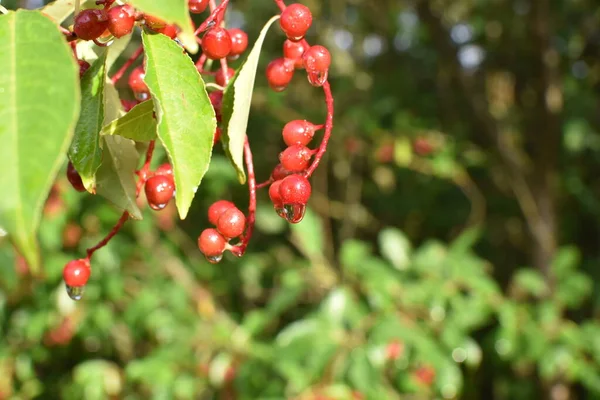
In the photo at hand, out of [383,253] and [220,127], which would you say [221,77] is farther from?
[383,253]

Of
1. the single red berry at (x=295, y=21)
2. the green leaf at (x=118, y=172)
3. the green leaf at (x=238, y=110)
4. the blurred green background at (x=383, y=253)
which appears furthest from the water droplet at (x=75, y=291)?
the blurred green background at (x=383, y=253)

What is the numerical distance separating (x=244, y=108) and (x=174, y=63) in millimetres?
88

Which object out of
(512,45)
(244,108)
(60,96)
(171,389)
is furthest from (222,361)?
(512,45)

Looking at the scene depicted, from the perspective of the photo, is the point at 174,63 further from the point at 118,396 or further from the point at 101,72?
the point at 118,396

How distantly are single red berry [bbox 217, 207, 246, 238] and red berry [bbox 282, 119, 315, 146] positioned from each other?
0.29 feet

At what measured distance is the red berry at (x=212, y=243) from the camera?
63 centimetres

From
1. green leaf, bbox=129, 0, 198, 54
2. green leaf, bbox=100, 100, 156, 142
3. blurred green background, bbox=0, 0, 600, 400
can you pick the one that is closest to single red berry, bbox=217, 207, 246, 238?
green leaf, bbox=100, 100, 156, 142

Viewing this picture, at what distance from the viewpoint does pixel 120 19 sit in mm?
524

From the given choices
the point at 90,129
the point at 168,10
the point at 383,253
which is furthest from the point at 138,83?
the point at 383,253

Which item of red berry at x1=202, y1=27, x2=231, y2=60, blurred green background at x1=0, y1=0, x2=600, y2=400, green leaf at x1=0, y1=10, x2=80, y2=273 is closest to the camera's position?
green leaf at x1=0, y1=10, x2=80, y2=273

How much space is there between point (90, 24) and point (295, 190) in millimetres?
215

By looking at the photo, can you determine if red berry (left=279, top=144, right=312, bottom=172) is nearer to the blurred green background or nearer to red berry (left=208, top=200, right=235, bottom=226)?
red berry (left=208, top=200, right=235, bottom=226)

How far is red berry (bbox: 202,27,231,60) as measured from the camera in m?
0.59

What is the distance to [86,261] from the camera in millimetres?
712
